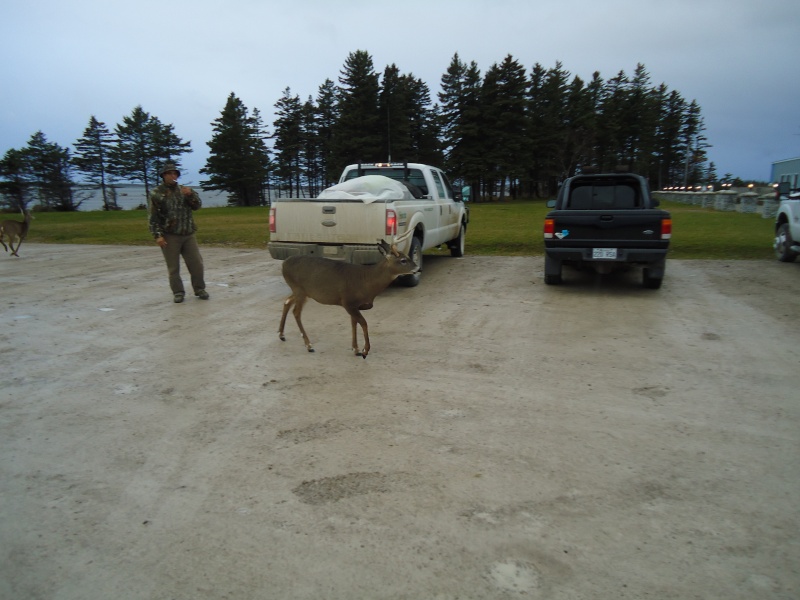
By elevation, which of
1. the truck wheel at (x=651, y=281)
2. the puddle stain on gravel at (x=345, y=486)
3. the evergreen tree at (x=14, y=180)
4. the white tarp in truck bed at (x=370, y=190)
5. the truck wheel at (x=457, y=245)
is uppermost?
the evergreen tree at (x=14, y=180)

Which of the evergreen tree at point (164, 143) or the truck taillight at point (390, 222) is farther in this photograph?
the evergreen tree at point (164, 143)

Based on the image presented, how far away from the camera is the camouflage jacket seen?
8.20 metres

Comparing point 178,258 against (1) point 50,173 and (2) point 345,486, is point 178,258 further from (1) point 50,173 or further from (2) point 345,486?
(1) point 50,173

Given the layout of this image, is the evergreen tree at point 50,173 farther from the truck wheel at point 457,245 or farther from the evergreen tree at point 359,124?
the truck wheel at point 457,245

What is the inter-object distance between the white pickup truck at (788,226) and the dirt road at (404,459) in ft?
17.6

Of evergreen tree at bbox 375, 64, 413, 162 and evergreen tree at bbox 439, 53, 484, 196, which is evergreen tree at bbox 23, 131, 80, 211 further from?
evergreen tree at bbox 439, 53, 484, 196

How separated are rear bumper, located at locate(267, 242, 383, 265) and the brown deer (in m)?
2.16

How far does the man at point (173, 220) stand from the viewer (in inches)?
323

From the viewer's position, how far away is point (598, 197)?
10250 millimetres

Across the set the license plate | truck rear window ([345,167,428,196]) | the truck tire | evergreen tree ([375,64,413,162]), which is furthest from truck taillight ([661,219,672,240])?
evergreen tree ([375,64,413,162])

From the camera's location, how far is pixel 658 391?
4812 millimetres

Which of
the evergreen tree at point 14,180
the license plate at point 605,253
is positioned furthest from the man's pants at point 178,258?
the evergreen tree at point 14,180

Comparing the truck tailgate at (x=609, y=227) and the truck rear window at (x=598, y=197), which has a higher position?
the truck rear window at (x=598, y=197)

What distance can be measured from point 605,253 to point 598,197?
206 cm
